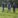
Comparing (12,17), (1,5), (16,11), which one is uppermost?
→ (1,5)

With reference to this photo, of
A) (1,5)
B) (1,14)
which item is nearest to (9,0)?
(1,5)

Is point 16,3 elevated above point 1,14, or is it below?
above

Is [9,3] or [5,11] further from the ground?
[9,3]

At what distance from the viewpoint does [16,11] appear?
1.84 ft

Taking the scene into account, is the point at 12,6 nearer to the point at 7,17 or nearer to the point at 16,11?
the point at 16,11

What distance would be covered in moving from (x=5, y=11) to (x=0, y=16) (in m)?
0.13

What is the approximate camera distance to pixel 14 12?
0.56m

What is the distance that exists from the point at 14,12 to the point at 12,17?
10cm

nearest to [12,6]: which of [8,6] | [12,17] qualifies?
[8,6]

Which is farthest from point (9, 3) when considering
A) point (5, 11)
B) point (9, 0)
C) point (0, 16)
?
point (0, 16)

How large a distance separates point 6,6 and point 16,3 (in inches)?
7.5

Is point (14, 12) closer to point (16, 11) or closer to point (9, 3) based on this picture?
point (16, 11)

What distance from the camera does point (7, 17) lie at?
559mm

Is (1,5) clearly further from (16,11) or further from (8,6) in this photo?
(16,11)
